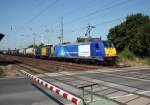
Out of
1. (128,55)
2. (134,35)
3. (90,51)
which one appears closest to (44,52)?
(134,35)

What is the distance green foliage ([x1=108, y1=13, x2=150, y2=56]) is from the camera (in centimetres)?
3734

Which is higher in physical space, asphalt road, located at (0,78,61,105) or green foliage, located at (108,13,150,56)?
green foliage, located at (108,13,150,56)

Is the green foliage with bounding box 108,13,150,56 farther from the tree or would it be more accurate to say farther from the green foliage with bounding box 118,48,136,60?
the green foliage with bounding box 118,48,136,60

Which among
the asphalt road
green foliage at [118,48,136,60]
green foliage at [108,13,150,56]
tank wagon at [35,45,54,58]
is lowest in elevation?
the asphalt road

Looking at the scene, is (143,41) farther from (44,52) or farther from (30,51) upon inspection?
(30,51)

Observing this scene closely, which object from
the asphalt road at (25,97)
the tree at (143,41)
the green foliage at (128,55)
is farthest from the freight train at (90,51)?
the asphalt road at (25,97)

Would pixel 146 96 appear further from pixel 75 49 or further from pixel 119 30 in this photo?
pixel 119 30

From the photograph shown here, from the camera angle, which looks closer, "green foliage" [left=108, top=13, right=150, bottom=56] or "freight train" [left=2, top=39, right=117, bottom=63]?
"freight train" [left=2, top=39, right=117, bottom=63]

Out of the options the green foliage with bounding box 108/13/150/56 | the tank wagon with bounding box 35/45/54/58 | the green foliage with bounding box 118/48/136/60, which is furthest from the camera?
the tank wagon with bounding box 35/45/54/58

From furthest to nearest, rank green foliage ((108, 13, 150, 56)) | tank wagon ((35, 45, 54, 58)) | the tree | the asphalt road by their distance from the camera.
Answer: tank wagon ((35, 45, 54, 58))
green foliage ((108, 13, 150, 56))
the tree
the asphalt road

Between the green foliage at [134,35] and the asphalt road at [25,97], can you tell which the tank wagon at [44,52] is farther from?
the asphalt road at [25,97]

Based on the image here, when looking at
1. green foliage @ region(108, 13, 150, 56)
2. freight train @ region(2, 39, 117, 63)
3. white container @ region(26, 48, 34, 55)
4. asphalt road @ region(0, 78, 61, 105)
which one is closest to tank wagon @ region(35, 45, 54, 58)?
white container @ region(26, 48, 34, 55)

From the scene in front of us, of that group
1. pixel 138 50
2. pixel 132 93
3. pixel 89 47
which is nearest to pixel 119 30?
pixel 138 50

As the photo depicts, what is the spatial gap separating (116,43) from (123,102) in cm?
3838
